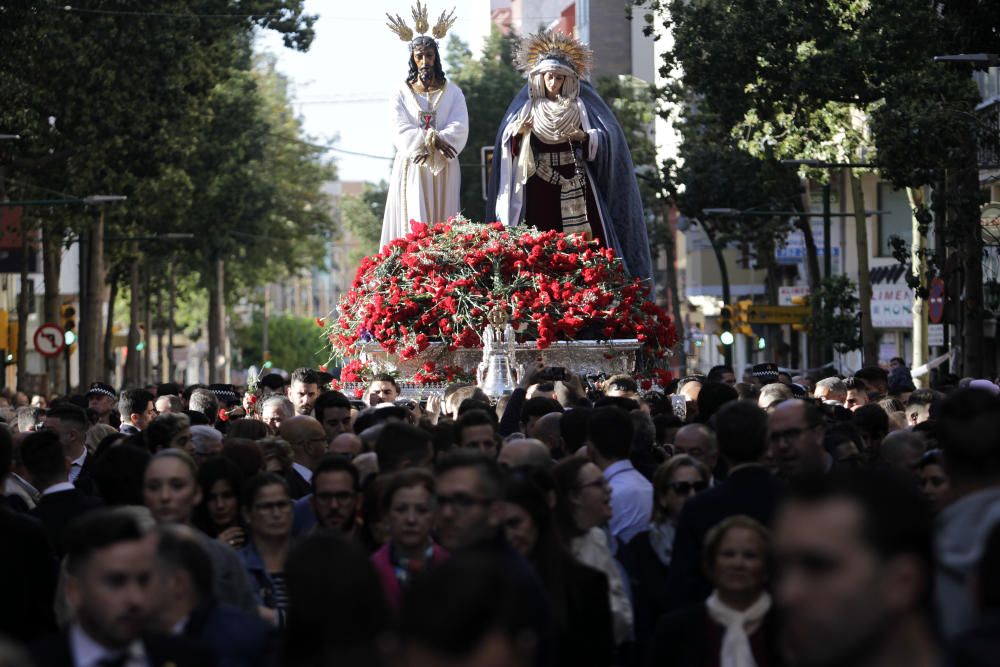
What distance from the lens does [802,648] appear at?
4.23 meters

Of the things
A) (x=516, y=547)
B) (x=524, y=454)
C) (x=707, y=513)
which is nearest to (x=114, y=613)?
(x=516, y=547)

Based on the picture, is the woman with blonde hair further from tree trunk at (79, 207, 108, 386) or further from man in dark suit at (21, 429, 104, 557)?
tree trunk at (79, 207, 108, 386)

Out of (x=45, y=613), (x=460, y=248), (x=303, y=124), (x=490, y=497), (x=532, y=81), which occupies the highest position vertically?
(x=303, y=124)

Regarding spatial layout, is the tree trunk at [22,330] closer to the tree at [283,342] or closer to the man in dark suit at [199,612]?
the man in dark suit at [199,612]

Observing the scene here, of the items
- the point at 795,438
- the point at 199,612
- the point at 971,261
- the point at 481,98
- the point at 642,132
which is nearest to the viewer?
the point at 199,612

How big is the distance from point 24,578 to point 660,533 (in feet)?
8.71

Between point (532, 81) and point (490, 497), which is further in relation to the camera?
point (532, 81)

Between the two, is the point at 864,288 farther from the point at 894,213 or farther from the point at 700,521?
the point at 700,521

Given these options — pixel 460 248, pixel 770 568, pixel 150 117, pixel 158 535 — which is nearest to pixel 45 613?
pixel 158 535

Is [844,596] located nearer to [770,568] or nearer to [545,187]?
[770,568]

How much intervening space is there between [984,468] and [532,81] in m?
18.7

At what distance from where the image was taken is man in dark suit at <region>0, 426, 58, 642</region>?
771 cm

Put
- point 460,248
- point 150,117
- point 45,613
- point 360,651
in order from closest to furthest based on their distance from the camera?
point 360,651
point 45,613
point 460,248
point 150,117

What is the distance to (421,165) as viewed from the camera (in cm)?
2625
